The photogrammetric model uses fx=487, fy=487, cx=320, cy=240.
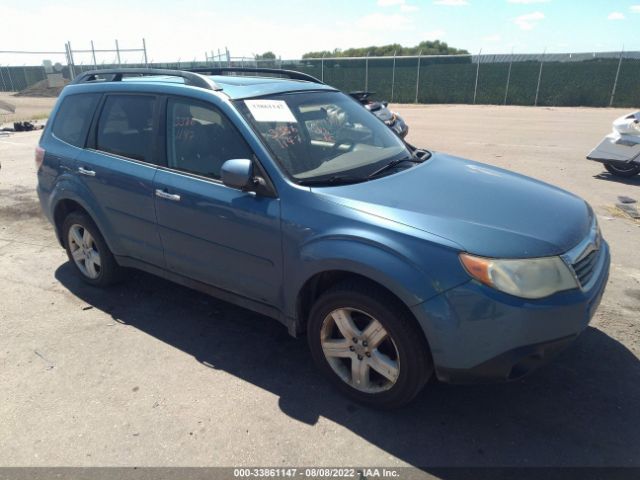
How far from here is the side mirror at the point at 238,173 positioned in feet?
9.54

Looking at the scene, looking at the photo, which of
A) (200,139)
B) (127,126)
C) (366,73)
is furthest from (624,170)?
(366,73)

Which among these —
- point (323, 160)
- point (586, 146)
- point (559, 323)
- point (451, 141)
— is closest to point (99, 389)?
point (323, 160)

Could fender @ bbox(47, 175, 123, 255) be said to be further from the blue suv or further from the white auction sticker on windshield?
the white auction sticker on windshield

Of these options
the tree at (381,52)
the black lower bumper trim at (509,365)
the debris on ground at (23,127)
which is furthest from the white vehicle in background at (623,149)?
the tree at (381,52)

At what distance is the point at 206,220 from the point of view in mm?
3266

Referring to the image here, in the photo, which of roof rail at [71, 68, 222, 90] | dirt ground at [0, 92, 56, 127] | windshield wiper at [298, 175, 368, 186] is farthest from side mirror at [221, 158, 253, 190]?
dirt ground at [0, 92, 56, 127]

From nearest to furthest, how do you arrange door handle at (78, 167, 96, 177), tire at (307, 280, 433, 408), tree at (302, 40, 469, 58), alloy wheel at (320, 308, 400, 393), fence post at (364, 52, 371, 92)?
tire at (307, 280, 433, 408) < alloy wheel at (320, 308, 400, 393) < door handle at (78, 167, 96, 177) < fence post at (364, 52, 371, 92) < tree at (302, 40, 469, 58)

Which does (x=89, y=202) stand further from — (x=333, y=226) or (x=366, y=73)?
(x=366, y=73)

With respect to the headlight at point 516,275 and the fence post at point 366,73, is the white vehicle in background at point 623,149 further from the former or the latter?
the fence post at point 366,73

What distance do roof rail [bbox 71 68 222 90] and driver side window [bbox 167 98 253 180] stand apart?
6.0 inches

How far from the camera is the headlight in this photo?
92.7 inches

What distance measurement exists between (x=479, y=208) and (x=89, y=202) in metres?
3.12

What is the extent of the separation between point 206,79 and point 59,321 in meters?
2.28

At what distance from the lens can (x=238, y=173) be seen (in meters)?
2.91
